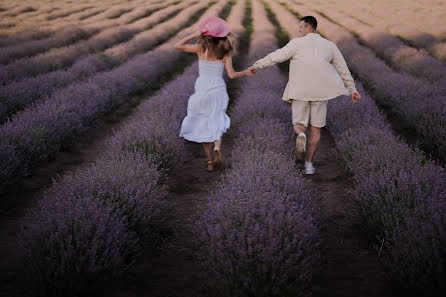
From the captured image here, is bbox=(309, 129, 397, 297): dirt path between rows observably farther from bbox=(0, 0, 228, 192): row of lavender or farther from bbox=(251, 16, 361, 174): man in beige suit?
bbox=(0, 0, 228, 192): row of lavender

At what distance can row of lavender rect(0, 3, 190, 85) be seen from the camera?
732cm

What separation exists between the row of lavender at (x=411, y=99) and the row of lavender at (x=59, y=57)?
20.3 feet

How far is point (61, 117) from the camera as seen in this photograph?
16.3 ft

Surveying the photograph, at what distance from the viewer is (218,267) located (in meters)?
2.12

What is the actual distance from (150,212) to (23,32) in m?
12.3

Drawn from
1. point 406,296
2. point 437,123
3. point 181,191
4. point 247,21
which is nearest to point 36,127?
point 181,191

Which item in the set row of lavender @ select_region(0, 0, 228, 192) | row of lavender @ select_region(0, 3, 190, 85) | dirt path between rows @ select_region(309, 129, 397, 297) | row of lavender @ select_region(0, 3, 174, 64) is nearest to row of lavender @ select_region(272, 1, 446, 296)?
dirt path between rows @ select_region(309, 129, 397, 297)

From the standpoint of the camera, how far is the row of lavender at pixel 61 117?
153 inches

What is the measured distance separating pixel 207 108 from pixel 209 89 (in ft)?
0.68

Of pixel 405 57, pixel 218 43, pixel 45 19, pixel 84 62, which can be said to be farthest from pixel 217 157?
pixel 45 19

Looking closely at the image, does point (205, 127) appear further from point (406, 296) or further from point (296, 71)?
point (406, 296)

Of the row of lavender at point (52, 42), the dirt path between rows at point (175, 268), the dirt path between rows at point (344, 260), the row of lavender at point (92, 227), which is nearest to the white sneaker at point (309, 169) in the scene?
the dirt path between rows at point (344, 260)

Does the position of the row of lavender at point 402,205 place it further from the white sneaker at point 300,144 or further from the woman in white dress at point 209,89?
the woman in white dress at point 209,89

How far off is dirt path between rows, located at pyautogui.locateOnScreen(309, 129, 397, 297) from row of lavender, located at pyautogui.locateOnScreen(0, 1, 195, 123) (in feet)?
13.9
